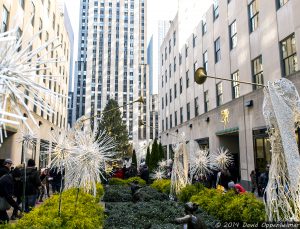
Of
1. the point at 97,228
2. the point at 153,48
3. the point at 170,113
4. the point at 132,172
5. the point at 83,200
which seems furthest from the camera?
the point at 153,48

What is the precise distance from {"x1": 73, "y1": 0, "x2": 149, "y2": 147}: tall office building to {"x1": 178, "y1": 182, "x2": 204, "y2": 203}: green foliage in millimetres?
96517

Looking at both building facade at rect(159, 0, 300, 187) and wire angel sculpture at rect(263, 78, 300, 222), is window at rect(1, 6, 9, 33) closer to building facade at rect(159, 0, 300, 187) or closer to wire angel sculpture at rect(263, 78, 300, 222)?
building facade at rect(159, 0, 300, 187)

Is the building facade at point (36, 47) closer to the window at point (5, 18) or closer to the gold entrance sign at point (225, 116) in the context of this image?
the window at point (5, 18)

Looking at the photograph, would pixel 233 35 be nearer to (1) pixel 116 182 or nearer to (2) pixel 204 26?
(2) pixel 204 26

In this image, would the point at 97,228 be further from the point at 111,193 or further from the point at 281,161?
the point at 111,193

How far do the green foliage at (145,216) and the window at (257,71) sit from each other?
10.9 meters

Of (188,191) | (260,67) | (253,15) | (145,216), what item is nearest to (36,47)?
(188,191)

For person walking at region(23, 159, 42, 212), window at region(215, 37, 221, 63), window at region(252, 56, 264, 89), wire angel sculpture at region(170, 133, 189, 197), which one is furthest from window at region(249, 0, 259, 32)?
person walking at region(23, 159, 42, 212)

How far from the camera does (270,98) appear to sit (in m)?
6.04

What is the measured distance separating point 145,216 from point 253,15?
15.7 m

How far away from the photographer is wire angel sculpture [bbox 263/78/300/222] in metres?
5.42

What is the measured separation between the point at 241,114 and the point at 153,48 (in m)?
170

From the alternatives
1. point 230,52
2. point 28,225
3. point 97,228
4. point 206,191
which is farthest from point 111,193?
point 230,52

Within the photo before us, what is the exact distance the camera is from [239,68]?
67.3 feet
